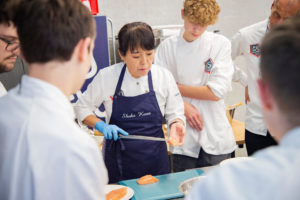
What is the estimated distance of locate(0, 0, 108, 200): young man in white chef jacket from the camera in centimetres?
81

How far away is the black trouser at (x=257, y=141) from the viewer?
2043 millimetres

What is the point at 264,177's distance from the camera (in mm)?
610

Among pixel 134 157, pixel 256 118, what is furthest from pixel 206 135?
pixel 134 157

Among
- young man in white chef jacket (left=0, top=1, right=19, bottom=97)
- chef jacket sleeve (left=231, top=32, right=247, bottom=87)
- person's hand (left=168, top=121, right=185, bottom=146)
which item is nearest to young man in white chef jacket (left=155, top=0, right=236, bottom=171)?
chef jacket sleeve (left=231, top=32, right=247, bottom=87)

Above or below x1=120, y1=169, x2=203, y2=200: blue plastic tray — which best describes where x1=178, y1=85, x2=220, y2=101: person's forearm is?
above

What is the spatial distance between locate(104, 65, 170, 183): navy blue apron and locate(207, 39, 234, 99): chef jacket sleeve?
433 mm

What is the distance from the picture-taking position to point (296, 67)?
61cm

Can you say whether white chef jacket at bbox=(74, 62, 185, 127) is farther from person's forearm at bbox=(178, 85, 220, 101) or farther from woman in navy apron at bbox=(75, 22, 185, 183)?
person's forearm at bbox=(178, 85, 220, 101)

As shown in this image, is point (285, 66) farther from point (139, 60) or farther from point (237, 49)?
point (237, 49)

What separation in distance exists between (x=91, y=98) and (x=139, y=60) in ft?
1.29

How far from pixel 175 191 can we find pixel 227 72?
99 centimetres

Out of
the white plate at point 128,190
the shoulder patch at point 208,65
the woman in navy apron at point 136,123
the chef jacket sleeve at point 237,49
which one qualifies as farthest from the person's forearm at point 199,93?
the white plate at point 128,190

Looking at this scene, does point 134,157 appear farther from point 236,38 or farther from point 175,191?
point 236,38

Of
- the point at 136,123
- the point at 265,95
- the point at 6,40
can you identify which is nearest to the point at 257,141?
the point at 136,123
